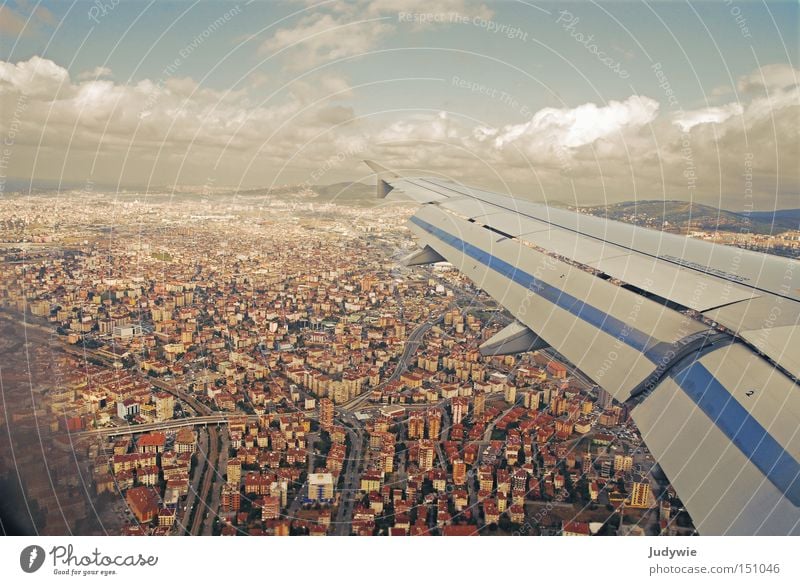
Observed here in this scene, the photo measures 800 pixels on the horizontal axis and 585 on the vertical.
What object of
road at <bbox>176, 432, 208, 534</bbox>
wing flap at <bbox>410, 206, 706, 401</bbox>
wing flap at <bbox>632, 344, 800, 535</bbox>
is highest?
wing flap at <bbox>410, 206, 706, 401</bbox>

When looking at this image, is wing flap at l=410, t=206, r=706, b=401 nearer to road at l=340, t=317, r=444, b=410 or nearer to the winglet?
the winglet

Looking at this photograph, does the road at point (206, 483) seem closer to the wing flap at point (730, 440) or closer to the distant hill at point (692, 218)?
the wing flap at point (730, 440)

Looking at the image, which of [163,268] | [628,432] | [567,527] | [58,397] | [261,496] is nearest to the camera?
[58,397]

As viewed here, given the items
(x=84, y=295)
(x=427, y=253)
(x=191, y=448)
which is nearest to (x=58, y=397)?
(x=191, y=448)

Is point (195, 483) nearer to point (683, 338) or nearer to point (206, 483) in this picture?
point (206, 483)

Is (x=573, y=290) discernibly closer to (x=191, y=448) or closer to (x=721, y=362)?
(x=721, y=362)

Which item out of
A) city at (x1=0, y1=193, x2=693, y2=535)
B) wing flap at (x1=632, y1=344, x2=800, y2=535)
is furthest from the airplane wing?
city at (x1=0, y1=193, x2=693, y2=535)
